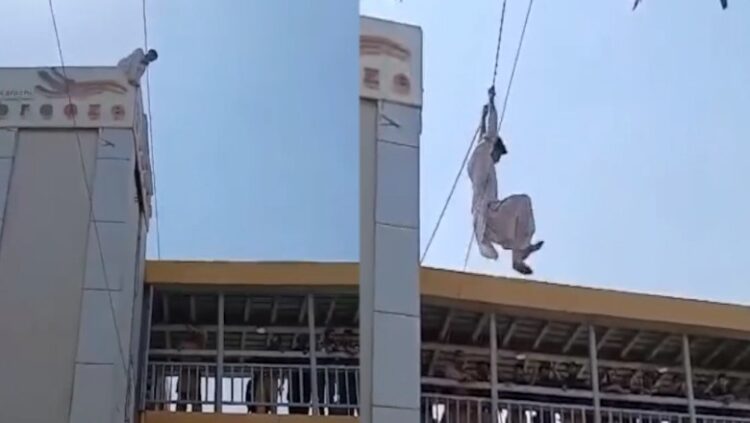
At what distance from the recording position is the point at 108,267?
4.41ft

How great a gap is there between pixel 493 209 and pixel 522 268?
157 millimetres

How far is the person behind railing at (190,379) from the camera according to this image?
135 centimetres

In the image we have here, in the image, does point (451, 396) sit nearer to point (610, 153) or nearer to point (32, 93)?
point (610, 153)

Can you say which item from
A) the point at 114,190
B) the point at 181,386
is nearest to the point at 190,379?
the point at 181,386

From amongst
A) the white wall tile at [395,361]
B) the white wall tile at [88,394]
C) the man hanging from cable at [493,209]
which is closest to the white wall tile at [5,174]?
the white wall tile at [88,394]

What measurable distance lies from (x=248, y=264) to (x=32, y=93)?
34 cm

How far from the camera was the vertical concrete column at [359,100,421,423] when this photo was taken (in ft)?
4.45

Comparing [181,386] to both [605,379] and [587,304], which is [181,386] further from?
[605,379]

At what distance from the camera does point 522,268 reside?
204 cm

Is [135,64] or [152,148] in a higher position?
[135,64]

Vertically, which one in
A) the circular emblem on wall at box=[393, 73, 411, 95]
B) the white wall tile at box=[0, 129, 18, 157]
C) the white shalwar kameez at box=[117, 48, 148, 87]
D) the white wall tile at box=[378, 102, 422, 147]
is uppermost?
the circular emblem on wall at box=[393, 73, 411, 95]

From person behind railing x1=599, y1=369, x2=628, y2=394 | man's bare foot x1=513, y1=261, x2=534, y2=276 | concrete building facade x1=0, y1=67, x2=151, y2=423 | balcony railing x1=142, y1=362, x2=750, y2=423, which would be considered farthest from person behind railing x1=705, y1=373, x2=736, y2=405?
concrete building facade x1=0, y1=67, x2=151, y2=423

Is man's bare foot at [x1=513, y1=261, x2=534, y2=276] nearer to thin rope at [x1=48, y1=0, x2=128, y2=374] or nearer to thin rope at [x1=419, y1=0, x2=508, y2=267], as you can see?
thin rope at [x1=419, y1=0, x2=508, y2=267]

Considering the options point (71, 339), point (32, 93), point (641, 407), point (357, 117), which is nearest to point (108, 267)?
point (71, 339)
